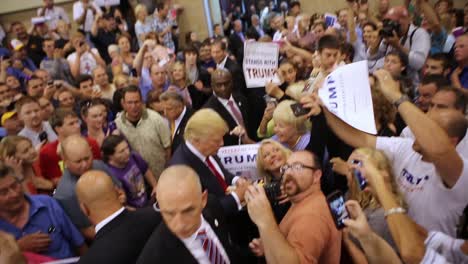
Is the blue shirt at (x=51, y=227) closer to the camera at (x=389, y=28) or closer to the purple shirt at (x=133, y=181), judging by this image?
the purple shirt at (x=133, y=181)

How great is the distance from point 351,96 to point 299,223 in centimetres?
74

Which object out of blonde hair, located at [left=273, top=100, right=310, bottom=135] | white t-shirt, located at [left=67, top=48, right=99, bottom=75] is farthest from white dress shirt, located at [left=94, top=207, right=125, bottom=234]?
white t-shirt, located at [left=67, top=48, right=99, bottom=75]

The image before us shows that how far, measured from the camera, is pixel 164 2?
9312 millimetres

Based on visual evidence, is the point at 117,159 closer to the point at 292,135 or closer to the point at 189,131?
the point at 189,131

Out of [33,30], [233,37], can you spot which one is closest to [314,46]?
[233,37]

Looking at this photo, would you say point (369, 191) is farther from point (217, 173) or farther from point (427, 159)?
point (217, 173)

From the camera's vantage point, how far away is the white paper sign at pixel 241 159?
300 centimetres

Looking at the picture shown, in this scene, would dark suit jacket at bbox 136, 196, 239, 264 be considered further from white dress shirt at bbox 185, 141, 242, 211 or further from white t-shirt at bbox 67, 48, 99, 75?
white t-shirt at bbox 67, 48, 99, 75

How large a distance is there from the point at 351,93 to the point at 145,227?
1263mm

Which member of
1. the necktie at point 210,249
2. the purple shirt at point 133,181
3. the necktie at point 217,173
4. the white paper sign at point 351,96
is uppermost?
the white paper sign at point 351,96

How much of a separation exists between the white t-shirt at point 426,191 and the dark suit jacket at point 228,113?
5.60ft

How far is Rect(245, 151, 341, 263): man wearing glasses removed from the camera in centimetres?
171

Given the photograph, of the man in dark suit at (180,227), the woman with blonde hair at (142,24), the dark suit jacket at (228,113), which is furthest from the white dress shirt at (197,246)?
the woman with blonde hair at (142,24)

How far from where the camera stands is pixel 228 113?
4.17 m
